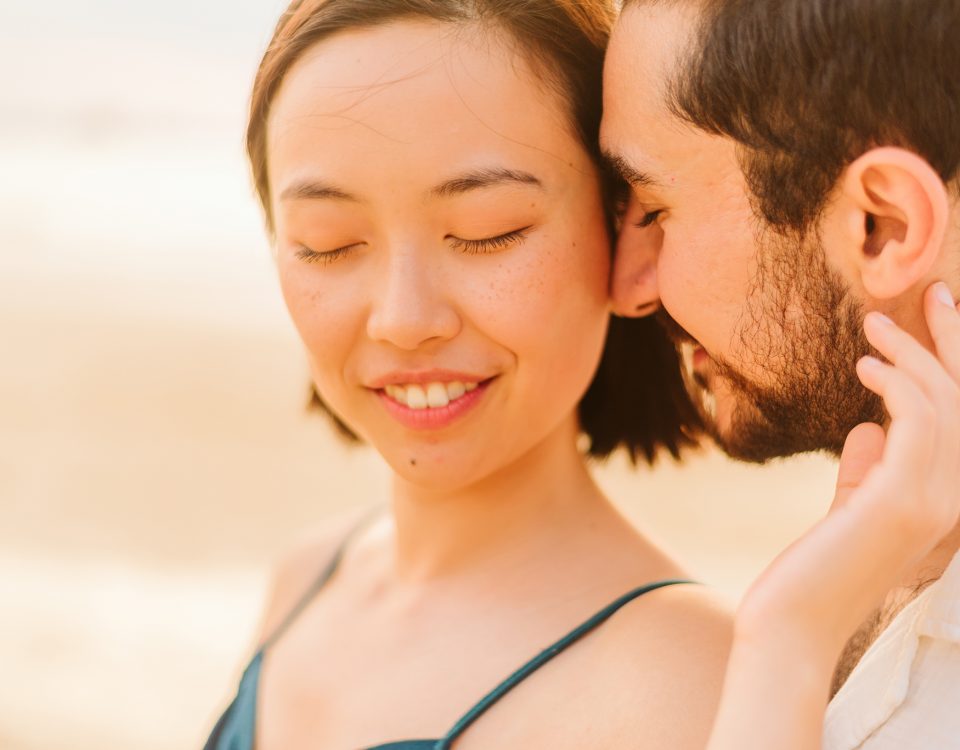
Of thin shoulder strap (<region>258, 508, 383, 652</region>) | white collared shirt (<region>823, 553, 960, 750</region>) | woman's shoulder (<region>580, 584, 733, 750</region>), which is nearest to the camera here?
white collared shirt (<region>823, 553, 960, 750</region>)

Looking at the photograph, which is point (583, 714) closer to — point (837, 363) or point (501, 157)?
point (837, 363)

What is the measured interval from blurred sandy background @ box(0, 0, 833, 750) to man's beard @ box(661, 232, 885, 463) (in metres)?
0.79

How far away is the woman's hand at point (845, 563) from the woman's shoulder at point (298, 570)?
1610 millimetres

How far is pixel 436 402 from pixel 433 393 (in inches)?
0.8

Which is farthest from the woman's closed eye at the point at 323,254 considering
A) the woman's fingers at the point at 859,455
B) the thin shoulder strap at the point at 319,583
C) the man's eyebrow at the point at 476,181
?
the thin shoulder strap at the point at 319,583

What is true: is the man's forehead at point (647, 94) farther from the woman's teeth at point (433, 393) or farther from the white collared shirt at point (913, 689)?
the white collared shirt at point (913, 689)

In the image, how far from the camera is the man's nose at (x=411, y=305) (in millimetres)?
2221

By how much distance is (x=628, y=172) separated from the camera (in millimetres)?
2289

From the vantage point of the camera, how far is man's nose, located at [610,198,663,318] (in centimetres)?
239

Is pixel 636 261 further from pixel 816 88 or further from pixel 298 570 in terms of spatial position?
pixel 298 570

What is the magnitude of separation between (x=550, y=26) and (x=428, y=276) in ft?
1.76

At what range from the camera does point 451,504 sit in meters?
2.73

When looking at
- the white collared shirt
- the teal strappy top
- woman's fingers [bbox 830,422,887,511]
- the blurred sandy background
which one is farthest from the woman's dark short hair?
the white collared shirt

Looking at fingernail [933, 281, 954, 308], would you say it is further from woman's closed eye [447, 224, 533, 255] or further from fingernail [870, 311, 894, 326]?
woman's closed eye [447, 224, 533, 255]
